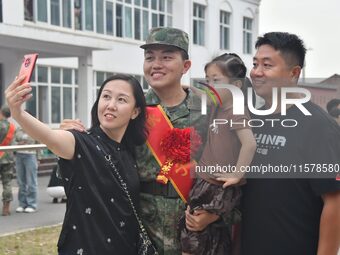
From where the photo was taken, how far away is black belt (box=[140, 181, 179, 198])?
2.56 metres

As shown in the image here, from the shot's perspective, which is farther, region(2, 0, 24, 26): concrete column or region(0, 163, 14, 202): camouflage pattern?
region(2, 0, 24, 26): concrete column

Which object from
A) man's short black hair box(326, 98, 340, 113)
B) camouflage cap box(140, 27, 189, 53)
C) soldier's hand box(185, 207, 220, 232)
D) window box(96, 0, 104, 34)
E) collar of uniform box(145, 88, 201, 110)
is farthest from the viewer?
window box(96, 0, 104, 34)

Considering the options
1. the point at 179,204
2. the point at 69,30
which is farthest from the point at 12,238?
the point at 69,30

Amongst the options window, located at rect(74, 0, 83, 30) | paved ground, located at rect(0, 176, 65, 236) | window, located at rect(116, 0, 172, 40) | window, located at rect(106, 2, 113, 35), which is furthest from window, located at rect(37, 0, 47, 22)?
paved ground, located at rect(0, 176, 65, 236)

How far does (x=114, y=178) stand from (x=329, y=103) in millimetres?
978

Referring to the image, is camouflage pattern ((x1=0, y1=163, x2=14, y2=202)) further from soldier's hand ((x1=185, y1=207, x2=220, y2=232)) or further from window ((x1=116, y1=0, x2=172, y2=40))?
window ((x1=116, y1=0, x2=172, y2=40))

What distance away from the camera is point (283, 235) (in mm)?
2195

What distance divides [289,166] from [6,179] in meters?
5.64

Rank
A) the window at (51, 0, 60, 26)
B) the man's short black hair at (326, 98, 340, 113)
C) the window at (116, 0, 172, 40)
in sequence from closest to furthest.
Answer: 1. the man's short black hair at (326, 98, 340, 113)
2. the window at (51, 0, 60, 26)
3. the window at (116, 0, 172, 40)

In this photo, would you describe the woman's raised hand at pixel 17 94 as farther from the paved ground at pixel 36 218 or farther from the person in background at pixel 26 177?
the person in background at pixel 26 177

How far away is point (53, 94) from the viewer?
19062mm

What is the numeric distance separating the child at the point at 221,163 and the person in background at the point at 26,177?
242 inches

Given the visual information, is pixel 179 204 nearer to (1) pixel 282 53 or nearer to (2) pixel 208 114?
(2) pixel 208 114

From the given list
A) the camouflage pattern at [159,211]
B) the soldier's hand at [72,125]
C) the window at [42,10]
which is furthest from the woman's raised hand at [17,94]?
the window at [42,10]
